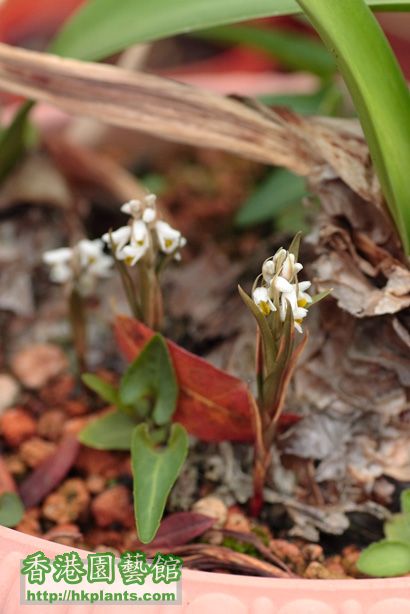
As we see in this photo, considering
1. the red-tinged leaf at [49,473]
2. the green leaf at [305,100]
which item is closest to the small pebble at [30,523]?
the red-tinged leaf at [49,473]

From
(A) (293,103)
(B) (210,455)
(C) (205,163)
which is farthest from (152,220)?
(C) (205,163)

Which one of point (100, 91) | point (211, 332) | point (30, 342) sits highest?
point (100, 91)

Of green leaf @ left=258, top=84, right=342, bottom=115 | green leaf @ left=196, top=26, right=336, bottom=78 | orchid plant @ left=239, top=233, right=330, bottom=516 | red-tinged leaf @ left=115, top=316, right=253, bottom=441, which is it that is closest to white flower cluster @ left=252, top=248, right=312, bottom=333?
orchid plant @ left=239, top=233, right=330, bottom=516

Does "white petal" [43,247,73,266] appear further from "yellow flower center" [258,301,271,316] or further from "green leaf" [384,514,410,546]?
"green leaf" [384,514,410,546]

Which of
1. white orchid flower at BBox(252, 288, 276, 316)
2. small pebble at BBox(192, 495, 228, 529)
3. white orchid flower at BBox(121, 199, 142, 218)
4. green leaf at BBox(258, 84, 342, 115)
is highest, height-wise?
white orchid flower at BBox(252, 288, 276, 316)

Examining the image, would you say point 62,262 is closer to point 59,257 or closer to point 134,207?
point 59,257

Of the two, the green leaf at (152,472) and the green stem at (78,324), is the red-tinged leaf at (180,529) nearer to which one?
the green leaf at (152,472)

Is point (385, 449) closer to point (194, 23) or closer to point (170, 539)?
point (170, 539)
